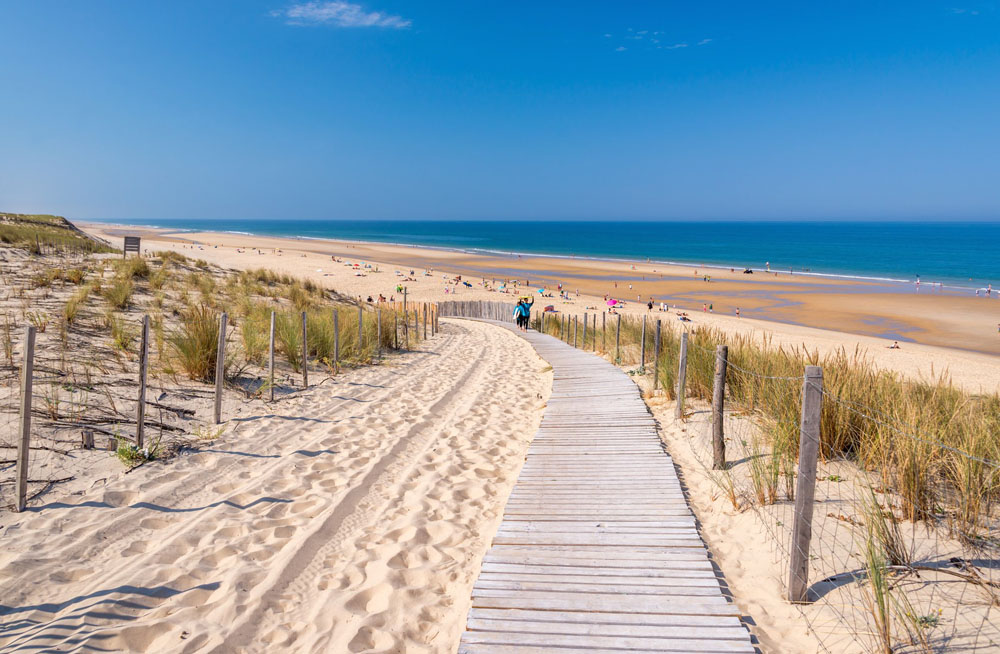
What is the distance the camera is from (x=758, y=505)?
14.8 ft

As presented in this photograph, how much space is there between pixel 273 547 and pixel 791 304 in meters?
33.4

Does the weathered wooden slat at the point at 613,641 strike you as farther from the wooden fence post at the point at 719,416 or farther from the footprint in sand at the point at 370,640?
the wooden fence post at the point at 719,416

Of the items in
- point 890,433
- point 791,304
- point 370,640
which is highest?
point 791,304

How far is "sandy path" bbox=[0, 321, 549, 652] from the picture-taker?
3031 mm

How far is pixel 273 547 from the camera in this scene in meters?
3.92

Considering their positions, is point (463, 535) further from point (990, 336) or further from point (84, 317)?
point (990, 336)

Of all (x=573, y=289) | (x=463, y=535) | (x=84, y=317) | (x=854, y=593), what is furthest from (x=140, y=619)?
(x=573, y=289)

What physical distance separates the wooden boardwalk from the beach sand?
7.66 m

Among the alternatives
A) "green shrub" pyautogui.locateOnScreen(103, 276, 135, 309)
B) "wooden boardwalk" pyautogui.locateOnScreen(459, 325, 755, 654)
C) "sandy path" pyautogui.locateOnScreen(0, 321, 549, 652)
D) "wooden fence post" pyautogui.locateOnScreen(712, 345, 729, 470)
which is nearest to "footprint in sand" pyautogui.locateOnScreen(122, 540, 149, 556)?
"sandy path" pyautogui.locateOnScreen(0, 321, 549, 652)

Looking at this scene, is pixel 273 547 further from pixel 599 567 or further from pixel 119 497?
Result: pixel 599 567

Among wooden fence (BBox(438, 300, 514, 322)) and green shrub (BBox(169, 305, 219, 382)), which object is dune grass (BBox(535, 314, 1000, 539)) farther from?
wooden fence (BBox(438, 300, 514, 322))

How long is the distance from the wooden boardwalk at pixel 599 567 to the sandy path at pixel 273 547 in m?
0.27

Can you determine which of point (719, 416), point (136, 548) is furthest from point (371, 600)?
point (719, 416)

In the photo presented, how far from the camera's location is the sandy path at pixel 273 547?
303cm
